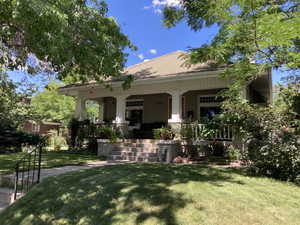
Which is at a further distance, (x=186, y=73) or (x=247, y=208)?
(x=186, y=73)

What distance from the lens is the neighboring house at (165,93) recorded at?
29.5 ft

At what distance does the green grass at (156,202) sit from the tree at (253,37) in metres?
3.24

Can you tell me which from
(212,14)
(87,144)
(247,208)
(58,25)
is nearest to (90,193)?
(247,208)

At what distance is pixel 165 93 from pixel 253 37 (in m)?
6.84

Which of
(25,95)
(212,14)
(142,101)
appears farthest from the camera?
(25,95)

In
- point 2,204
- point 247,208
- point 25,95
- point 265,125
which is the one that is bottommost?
point 2,204

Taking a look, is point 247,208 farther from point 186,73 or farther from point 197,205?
point 186,73

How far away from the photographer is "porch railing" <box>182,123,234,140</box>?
27.1 ft

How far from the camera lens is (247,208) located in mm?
3244

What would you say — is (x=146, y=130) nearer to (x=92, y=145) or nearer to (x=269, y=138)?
(x=92, y=145)

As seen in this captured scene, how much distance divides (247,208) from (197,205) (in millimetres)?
740

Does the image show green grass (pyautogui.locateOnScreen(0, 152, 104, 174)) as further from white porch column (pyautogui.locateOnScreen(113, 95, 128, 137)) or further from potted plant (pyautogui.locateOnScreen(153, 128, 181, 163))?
potted plant (pyautogui.locateOnScreen(153, 128, 181, 163))

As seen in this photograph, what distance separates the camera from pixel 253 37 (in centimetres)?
564

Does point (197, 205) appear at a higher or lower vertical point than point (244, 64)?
lower
